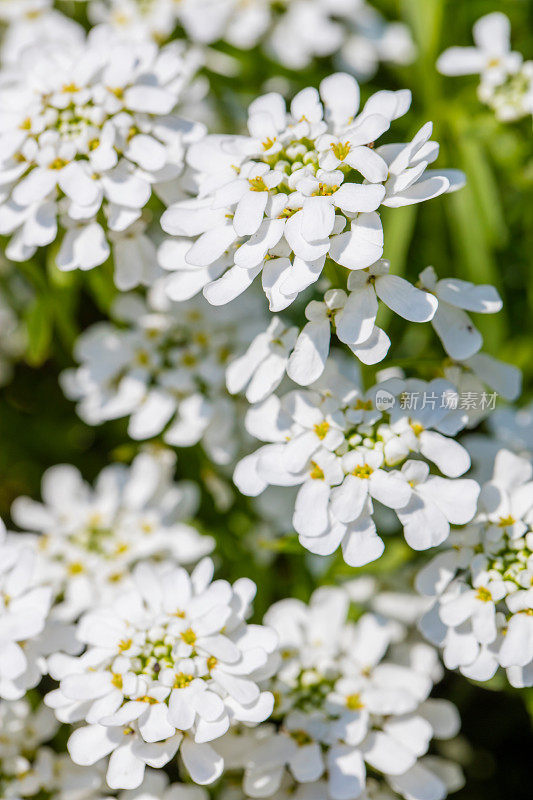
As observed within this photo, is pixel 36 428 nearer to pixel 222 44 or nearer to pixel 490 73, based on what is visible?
pixel 222 44

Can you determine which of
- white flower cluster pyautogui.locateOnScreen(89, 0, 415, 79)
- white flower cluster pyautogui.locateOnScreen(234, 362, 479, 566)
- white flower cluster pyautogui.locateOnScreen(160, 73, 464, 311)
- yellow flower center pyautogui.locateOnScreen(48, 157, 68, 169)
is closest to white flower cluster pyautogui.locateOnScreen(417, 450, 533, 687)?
white flower cluster pyautogui.locateOnScreen(234, 362, 479, 566)

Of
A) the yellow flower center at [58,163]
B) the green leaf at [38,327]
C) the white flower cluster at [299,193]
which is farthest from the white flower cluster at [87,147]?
the green leaf at [38,327]

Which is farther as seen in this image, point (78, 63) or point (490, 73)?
point (490, 73)

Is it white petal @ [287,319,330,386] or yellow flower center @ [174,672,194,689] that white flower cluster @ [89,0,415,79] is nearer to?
white petal @ [287,319,330,386]

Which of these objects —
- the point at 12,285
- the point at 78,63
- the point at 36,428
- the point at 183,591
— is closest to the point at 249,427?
the point at 183,591

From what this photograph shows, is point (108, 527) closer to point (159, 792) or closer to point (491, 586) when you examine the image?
point (159, 792)
